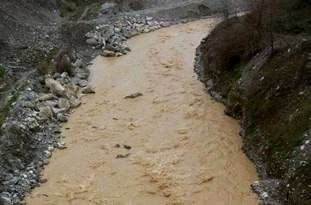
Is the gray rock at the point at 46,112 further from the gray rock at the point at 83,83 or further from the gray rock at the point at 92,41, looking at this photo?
the gray rock at the point at 92,41

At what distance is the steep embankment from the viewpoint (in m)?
19.6

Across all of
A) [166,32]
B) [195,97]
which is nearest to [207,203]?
[195,97]

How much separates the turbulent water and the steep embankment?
2.83 feet

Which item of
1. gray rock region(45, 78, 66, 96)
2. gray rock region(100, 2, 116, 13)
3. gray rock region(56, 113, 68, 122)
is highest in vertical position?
gray rock region(100, 2, 116, 13)

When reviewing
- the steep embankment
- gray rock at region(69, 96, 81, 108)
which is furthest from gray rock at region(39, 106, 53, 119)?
the steep embankment

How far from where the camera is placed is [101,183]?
2134cm

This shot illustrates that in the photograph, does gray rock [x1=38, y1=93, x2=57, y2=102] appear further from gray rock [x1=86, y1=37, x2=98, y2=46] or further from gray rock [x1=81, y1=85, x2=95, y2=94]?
gray rock [x1=86, y1=37, x2=98, y2=46]

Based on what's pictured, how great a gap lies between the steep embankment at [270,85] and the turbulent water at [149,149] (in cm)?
86

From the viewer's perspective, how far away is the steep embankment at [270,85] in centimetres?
1956

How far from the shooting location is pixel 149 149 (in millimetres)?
23766

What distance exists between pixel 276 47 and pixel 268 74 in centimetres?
245

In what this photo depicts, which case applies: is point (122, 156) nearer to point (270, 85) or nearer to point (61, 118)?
point (61, 118)

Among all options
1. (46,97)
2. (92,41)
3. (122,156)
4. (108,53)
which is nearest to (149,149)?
(122,156)

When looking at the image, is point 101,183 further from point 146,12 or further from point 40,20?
point 146,12
